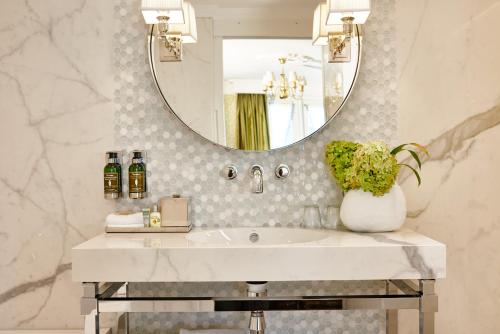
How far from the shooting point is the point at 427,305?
5.48ft

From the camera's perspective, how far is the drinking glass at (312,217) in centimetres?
203

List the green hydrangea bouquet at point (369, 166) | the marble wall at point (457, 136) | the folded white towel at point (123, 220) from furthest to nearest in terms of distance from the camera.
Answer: the marble wall at point (457, 136) → the folded white towel at point (123, 220) → the green hydrangea bouquet at point (369, 166)

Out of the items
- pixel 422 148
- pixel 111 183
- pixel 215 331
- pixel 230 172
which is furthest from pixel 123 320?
pixel 422 148

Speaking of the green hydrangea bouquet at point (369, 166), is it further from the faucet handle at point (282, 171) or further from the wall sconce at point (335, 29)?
the wall sconce at point (335, 29)

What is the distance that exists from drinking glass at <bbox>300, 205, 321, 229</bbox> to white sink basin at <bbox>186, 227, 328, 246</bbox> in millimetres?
42

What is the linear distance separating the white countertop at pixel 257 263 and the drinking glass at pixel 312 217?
0.41m

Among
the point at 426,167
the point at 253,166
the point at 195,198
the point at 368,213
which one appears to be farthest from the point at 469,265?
the point at 195,198

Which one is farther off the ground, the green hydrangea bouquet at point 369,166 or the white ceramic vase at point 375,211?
the green hydrangea bouquet at point 369,166

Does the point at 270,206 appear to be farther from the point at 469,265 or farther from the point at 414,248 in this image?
the point at 469,265

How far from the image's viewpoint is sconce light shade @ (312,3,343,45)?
203 centimetres

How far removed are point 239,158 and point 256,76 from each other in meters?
0.35

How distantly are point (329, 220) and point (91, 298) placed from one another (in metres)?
0.95

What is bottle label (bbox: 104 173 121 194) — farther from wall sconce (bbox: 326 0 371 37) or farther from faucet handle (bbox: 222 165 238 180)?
wall sconce (bbox: 326 0 371 37)

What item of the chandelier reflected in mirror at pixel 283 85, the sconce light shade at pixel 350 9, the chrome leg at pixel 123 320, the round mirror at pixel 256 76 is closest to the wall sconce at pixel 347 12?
the sconce light shade at pixel 350 9
